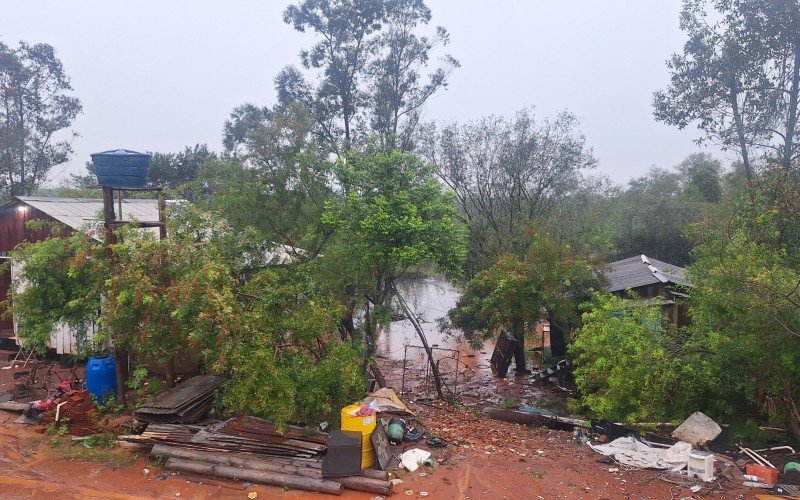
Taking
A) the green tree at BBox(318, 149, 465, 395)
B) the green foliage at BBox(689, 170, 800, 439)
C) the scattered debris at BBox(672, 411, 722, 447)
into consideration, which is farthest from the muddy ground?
the green tree at BBox(318, 149, 465, 395)

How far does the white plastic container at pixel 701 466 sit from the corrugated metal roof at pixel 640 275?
4.77 metres

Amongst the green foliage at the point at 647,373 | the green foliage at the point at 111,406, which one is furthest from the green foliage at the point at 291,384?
the green foliage at the point at 647,373

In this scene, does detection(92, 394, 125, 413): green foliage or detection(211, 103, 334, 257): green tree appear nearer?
detection(92, 394, 125, 413): green foliage

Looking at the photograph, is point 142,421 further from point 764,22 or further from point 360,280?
point 764,22

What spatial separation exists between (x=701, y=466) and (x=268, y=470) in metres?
5.50

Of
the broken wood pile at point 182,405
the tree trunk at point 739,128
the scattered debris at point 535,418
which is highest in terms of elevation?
the tree trunk at point 739,128

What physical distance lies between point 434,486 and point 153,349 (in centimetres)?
471

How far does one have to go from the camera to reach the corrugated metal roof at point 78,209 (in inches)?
472

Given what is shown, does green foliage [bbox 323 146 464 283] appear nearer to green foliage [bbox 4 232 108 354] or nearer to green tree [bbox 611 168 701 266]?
green foliage [bbox 4 232 108 354]

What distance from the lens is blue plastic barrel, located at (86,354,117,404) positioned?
927 cm

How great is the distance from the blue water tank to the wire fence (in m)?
6.25

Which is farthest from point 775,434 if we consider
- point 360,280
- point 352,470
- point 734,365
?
point 360,280

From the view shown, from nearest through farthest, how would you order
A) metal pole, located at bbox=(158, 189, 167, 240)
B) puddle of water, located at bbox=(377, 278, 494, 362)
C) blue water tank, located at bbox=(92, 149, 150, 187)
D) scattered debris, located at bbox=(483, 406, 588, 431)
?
blue water tank, located at bbox=(92, 149, 150, 187)
metal pole, located at bbox=(158, 189, 167, 240)
scattered debris, located at bbox=(483, 406, 588, 431)
puddle of water, located at bbox=(377, 278, 494, 362)

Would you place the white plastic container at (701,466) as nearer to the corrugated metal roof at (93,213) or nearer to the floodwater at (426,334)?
the floodwater at (426,334)
